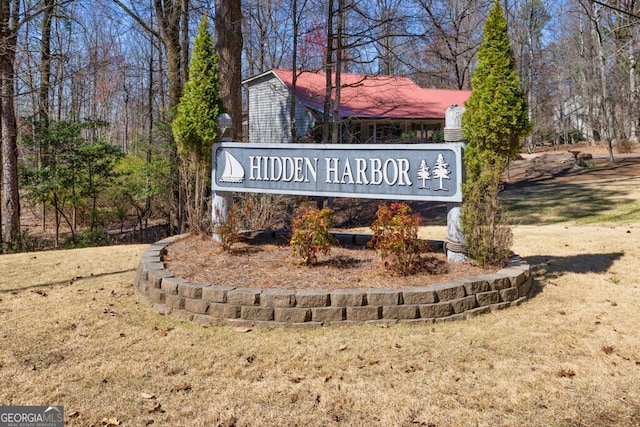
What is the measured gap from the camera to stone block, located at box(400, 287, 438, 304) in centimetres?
453

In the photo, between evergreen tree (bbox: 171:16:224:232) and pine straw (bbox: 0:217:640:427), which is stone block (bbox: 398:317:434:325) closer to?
pine straw (bbox: 0:217:640:427)

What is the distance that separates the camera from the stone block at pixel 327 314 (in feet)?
14.7

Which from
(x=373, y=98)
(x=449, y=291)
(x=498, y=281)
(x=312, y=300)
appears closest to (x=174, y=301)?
(x=312, y=300)

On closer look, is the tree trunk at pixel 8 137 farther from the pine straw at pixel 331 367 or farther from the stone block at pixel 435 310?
the stone block at pixel 435 310

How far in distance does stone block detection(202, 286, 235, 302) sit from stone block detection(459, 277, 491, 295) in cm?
225

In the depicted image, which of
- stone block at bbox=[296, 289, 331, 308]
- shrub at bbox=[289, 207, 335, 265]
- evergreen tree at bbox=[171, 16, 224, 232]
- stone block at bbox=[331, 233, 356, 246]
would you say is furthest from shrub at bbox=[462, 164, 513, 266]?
evergreen tree at bbox=[171, 16, 224, 232]

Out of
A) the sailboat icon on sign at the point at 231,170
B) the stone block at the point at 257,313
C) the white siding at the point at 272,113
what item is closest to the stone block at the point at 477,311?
the stone block at the point at 257,313

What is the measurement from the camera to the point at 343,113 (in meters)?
18.7

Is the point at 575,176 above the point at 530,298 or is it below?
above

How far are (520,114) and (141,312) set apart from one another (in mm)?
4387

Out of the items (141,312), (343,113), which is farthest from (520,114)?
(343,113)

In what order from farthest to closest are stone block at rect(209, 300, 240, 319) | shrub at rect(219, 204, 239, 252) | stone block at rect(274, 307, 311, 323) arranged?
shrub at rect(219, 204, 239, 252), stone block at rect(209, 300, 240, 319), stone block at rect(274, 307, 311, 323)

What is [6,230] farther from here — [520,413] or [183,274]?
[520,413]

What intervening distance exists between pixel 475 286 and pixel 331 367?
Answer: 1864 millimetres
